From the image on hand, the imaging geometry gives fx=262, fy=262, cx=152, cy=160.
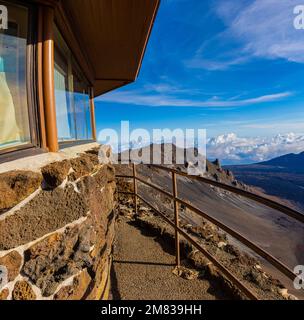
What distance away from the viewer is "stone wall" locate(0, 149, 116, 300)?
4.47ft

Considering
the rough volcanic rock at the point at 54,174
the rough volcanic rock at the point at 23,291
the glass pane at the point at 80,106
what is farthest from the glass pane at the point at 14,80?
the glass pane at the point at 80,106

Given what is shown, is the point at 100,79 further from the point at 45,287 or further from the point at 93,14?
the point at 45,287

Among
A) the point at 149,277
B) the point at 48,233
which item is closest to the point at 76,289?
the point at 48,233

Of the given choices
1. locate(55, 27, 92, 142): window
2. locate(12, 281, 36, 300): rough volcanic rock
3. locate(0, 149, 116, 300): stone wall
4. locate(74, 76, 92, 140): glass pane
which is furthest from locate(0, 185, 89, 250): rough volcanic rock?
locate(74, 76, 92, 140): glass pane

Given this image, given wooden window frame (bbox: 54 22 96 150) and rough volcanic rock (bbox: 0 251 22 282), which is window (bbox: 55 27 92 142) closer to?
wooden window frame (bbox: 54 22 96 150)

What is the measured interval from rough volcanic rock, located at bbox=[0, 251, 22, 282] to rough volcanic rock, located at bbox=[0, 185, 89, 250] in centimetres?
5

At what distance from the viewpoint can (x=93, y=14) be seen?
9.20ft

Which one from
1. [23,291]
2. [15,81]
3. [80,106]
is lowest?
[23,291]

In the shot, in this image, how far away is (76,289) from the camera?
199 cm

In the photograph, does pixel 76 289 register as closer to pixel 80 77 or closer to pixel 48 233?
pixel 48 233

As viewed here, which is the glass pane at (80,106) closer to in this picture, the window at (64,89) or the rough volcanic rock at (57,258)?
the window at (64,89)

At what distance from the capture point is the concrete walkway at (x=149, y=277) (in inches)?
119

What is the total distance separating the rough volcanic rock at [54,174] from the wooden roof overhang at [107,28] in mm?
1296

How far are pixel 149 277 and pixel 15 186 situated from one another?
250 centimetres
